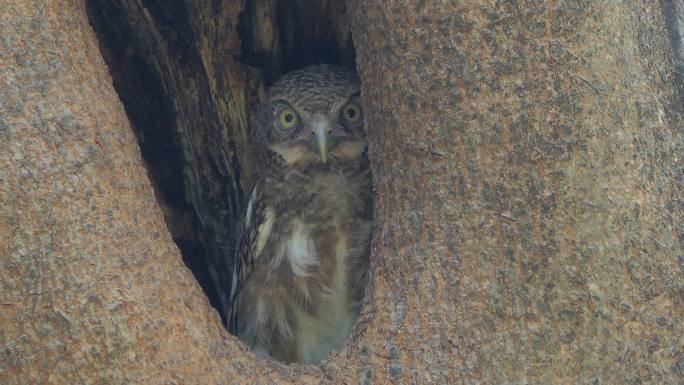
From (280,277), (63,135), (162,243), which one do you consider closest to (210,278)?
(280,277)

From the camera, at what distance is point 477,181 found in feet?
7.09

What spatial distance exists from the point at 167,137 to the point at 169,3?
55 centimetres

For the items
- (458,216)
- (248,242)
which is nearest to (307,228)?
(248,242)

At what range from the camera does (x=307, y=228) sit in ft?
11.2

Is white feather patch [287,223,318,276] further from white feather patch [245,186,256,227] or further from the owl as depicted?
white feather patch [245,186,256,227]

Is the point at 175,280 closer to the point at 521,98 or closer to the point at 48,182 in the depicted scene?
the point at 48,182

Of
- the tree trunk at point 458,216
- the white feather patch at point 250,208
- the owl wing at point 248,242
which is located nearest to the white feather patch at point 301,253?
the owl wing at point 248,242

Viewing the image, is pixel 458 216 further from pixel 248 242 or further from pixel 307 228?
pixel 248 242

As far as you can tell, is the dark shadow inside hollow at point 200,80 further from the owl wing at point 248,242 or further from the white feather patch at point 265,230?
the white feather patch at point 265,230

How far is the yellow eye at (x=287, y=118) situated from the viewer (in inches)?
144

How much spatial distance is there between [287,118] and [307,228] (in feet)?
1.76

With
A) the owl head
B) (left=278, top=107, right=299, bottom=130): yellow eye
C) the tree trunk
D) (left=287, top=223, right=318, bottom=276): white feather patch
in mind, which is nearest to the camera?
the tree trunk

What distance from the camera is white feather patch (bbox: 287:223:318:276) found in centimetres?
335

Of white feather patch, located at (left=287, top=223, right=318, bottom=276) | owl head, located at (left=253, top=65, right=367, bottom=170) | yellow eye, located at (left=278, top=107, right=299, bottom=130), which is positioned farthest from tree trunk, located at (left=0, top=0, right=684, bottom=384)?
yellow eye, located at (left=278, top=107, right=299, bottom=130)
